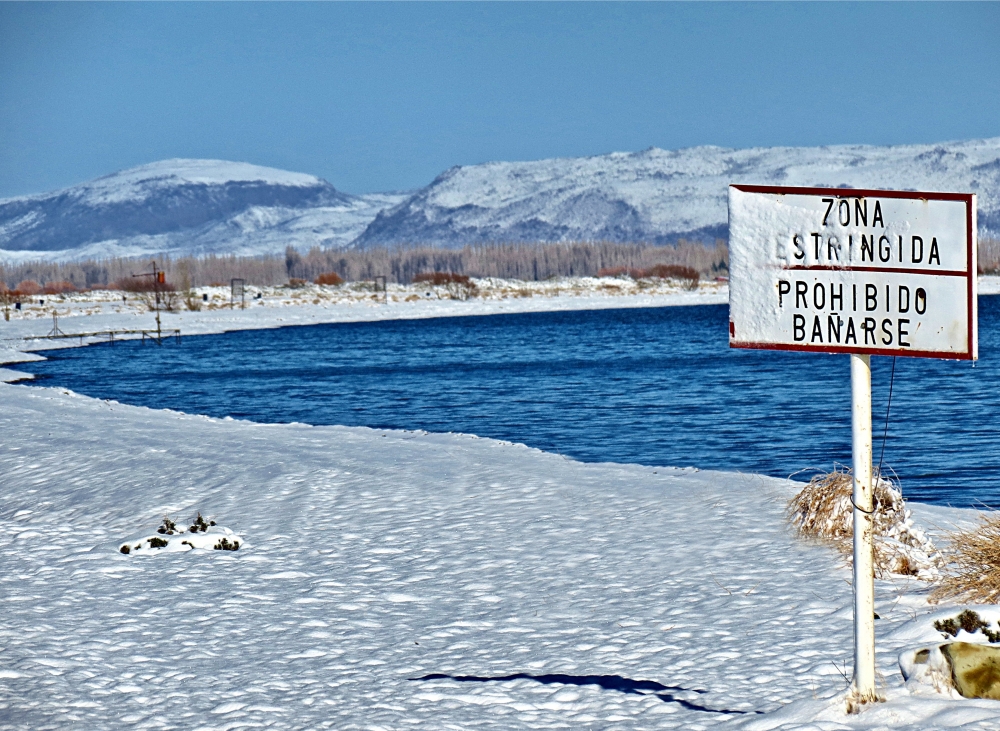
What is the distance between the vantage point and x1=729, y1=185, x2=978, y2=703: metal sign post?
5.51 metres

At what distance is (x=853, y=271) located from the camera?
18.5ft

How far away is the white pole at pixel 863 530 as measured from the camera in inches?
224

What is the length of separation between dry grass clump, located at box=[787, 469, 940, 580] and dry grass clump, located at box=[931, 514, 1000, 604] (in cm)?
27

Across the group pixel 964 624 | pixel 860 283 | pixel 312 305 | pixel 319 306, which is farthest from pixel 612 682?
pixel 312 305

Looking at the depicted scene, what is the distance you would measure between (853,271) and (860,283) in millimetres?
64

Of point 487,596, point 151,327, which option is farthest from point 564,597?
point 151,327

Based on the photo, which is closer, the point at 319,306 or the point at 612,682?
the point at 612,682

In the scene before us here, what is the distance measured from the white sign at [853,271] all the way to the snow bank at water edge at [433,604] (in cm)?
171

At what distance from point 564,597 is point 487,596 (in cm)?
54

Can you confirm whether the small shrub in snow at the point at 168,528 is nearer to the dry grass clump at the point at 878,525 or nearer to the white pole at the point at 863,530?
the dry grass clump at the point at 878,525

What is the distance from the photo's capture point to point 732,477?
43.2 feet

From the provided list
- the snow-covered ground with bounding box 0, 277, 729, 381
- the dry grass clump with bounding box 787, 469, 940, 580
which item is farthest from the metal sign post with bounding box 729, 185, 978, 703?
the snow-covered ground with bounding box 0, 277, 729, 381

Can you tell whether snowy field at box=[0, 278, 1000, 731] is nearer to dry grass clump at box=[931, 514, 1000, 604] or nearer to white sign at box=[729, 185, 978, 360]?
dry grass clump at box=[931, 514, 1000, 604]

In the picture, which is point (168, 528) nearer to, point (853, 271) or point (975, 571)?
point (975, 571)
